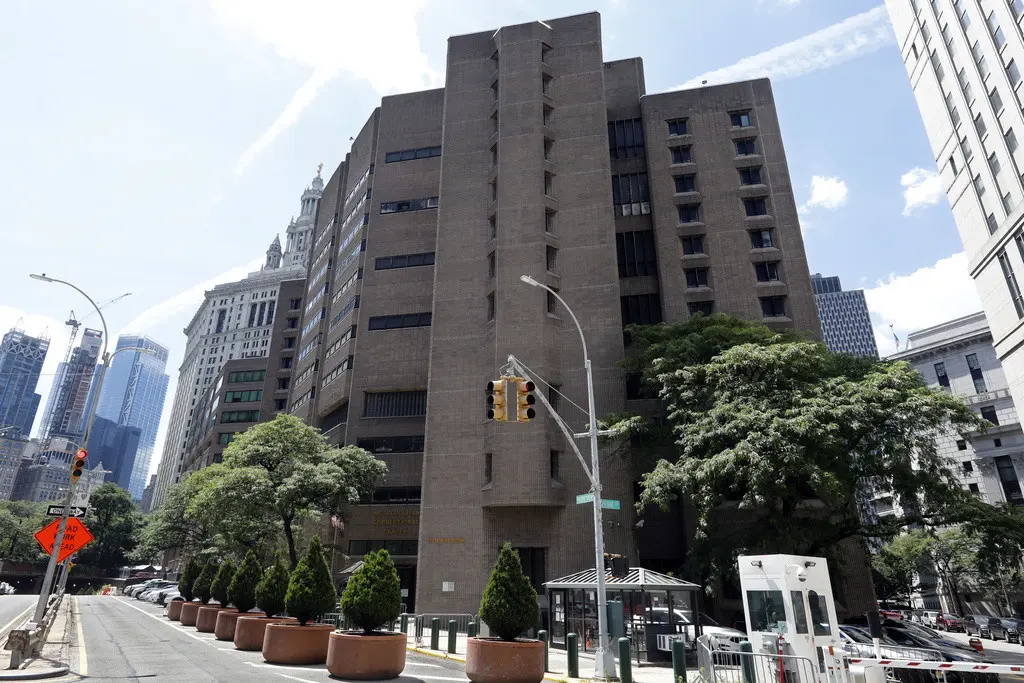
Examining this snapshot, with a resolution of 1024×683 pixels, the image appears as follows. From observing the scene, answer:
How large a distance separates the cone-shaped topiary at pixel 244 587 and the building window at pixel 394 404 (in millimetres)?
25328

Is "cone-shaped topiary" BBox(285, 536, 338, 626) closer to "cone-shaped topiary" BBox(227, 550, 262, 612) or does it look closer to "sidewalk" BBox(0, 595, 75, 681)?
"sidewalk" BBox(0, 595, 75, 681)

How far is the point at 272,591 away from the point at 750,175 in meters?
45.1

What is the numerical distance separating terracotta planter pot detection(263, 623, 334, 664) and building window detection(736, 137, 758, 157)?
153 ft

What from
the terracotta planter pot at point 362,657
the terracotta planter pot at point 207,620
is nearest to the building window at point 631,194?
the terracotta planter pot at point 207,620

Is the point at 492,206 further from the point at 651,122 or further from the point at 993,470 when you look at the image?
the point at 993,470

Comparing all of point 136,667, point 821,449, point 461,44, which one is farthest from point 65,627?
point 461,44

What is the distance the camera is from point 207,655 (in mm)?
18562

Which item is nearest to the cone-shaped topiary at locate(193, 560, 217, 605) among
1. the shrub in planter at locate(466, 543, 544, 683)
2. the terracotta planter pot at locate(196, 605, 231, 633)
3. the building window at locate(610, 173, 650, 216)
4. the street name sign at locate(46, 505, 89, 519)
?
the terracotta planter pot at locate(196, 605, 231, 633)

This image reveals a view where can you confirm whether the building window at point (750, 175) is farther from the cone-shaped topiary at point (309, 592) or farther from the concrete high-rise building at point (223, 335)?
the concrete high-rise building at point (223, 335)

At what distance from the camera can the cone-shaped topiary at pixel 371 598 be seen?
1516 centimetres

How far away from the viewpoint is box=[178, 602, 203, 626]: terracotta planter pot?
29812 mm

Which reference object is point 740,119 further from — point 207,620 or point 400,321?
point 207,620

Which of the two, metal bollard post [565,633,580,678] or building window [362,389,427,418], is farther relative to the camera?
building window [362,389,427,418]

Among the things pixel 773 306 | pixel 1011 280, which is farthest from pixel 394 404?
pixel 1011 280
